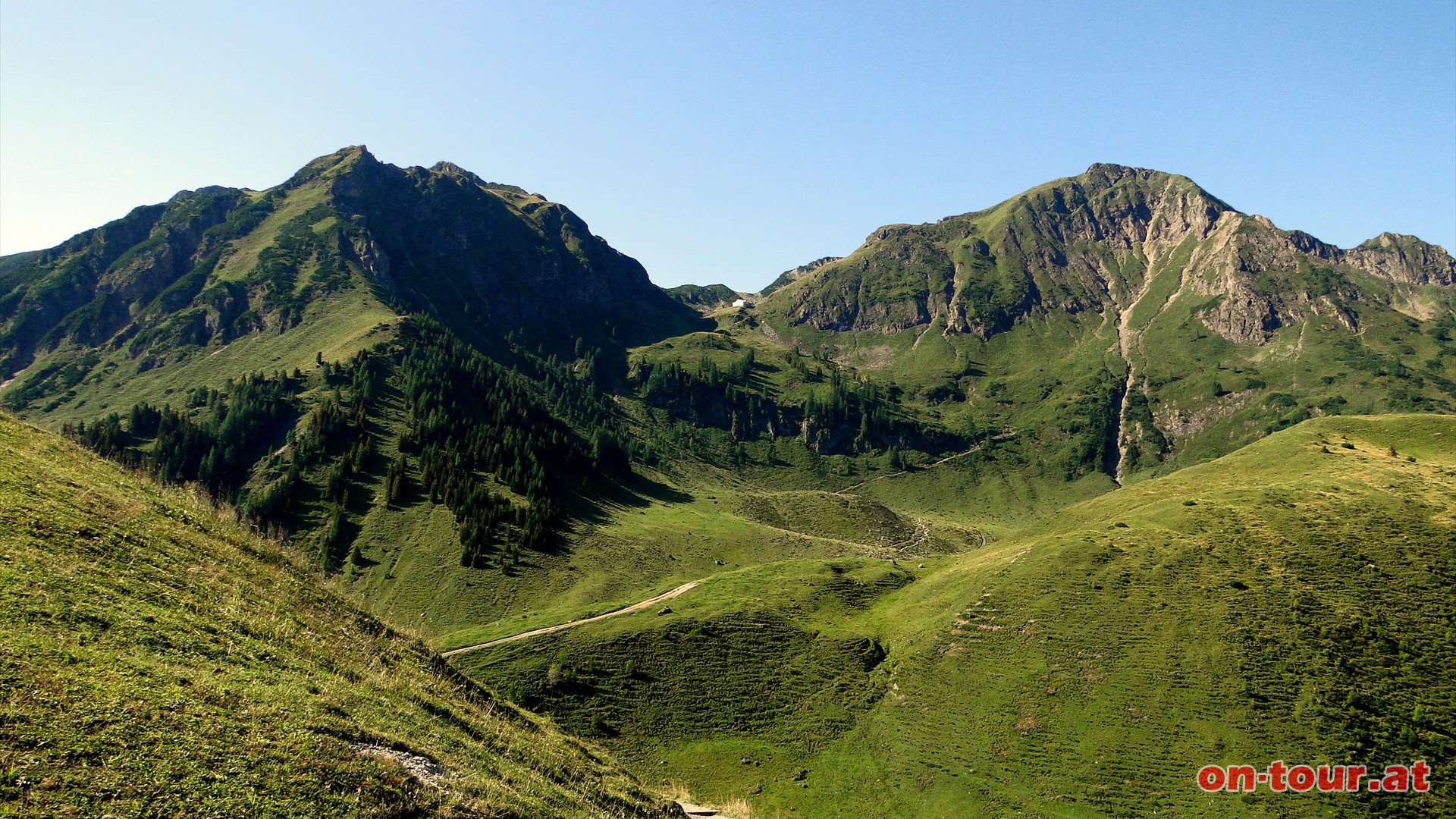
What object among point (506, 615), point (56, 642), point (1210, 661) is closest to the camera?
point (56, 642)

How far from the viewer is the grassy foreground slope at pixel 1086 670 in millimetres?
59094

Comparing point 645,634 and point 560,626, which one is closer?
point 645,634

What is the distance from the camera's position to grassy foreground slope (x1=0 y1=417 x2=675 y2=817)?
12828 mm

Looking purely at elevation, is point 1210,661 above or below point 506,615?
above

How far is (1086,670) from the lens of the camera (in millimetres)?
69938

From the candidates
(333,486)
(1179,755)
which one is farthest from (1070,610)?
(333,486)

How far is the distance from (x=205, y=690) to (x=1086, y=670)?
3035 inches

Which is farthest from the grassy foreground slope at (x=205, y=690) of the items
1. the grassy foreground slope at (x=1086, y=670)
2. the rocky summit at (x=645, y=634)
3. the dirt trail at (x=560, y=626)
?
the dirt trail at (x=560, y=626)

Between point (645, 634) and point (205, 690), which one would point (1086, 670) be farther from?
point (205, 690)

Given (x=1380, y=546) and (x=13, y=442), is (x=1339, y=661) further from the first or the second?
(x=13, y=442)

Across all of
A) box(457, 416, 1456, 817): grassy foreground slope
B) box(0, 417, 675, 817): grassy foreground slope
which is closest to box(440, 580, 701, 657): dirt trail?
box(457, 416, 1456, 817): grassy foreground slope

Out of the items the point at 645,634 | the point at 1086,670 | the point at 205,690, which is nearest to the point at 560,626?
the point at 645,634

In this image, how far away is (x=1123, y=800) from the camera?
57.2 m

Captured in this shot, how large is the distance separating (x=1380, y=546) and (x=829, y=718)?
6508 centimetres
